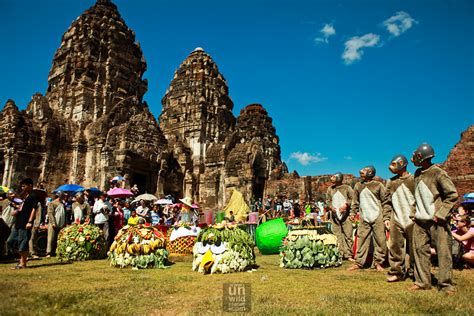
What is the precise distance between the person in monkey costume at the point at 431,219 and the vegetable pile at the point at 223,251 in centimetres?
292

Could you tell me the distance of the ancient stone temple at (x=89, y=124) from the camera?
17188 millimetres

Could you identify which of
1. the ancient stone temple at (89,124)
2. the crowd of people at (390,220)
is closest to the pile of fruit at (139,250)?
the crowd of people at (390,220)

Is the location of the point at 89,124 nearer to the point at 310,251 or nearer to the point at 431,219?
the point at 310,251

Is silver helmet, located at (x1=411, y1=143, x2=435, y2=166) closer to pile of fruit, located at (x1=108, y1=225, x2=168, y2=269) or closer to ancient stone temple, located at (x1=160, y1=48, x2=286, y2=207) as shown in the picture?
pile of fruit, located at (x1=108, y1=225, x2=168, y2=269)

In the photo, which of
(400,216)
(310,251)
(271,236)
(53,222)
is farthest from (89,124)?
(400,216)

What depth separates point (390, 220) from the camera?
5.88 meters

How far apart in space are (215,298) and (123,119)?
697 inches

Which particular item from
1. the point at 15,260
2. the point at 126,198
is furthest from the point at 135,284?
the point at 126,198

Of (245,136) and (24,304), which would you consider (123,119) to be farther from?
(245,136)

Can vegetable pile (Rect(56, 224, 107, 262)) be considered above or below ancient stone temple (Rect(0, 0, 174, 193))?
below

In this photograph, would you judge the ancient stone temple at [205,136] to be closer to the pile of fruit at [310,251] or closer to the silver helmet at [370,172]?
the pile of fruit at [310,251]

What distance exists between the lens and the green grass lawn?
147 inches

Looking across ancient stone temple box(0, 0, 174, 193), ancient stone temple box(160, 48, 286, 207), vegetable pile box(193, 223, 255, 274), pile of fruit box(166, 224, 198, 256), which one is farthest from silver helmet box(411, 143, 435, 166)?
ancient stone temple box(0, 0, 174, 193)

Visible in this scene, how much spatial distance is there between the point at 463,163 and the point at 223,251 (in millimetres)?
15014
